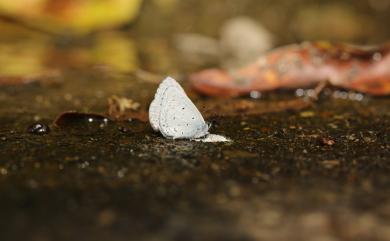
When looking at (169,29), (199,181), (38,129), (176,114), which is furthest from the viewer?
(169,29)

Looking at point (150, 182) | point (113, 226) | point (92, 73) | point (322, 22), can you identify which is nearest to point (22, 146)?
point (150, 182)

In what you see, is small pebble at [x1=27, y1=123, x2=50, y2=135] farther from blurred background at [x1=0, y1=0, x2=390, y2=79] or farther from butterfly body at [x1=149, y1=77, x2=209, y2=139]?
blurred background at [x1=0, y1=0, x2=390, y2=79]

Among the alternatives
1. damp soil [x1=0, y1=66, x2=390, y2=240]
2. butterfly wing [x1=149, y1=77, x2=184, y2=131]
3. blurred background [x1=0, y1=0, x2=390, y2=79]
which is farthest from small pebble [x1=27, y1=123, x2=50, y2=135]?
blurred background [x1=0, y1=0, x2=390, y2=79]

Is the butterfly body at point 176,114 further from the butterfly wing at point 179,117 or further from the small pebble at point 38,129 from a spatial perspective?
the small pebble at point 38,129

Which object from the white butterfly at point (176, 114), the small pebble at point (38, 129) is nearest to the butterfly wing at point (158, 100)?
the white butterfly at point (176, 114)

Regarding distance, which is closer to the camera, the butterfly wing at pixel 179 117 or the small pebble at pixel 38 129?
the butterfly wing at pixel 179 117

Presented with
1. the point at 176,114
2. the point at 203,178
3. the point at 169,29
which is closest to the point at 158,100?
the point at 176,114

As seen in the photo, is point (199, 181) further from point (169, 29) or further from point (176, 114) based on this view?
point (169, 29)
